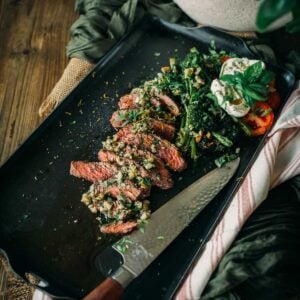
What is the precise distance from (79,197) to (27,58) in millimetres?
994

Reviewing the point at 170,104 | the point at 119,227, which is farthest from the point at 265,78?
the point at 119,227

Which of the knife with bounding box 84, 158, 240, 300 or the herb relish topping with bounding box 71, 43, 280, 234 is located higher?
the herb relish topping with bounding box 71, 43, 280, 234

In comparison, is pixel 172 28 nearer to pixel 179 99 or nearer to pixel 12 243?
pixel 179 99

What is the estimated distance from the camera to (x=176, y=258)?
1890 mm

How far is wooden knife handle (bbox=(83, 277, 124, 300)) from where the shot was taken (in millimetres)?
1646

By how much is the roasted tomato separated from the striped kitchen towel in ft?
0.18

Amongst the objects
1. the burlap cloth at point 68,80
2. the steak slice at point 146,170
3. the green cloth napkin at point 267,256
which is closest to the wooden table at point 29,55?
the burlap cloth at point 68,80

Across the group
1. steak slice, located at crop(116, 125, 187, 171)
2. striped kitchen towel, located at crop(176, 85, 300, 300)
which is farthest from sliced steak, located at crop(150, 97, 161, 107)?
striped kitchen towel, located at crop(176, 85, 300, 300)

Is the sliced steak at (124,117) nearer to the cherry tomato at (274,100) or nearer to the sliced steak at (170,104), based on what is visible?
the sliced steak at (170,104)

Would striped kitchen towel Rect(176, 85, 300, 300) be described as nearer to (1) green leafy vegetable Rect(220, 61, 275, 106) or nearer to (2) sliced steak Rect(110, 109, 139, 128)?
(1) green leafy vegetable Rect(220, 61, 275, 106)

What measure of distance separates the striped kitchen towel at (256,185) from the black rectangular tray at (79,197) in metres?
0.06

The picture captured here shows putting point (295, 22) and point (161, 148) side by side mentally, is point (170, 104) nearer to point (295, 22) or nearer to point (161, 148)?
point (161, 148)

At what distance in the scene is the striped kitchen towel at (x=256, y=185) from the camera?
1.78 m

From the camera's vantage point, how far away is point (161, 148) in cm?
201
